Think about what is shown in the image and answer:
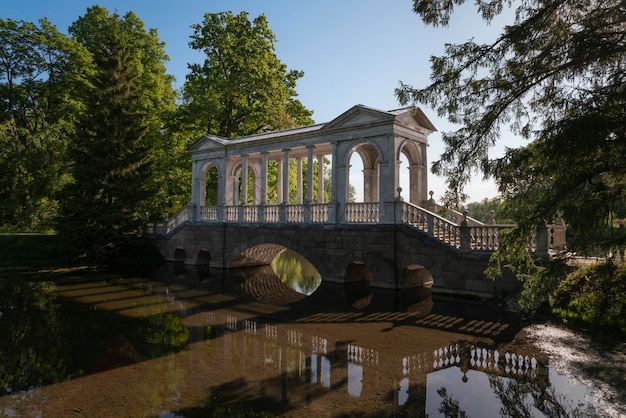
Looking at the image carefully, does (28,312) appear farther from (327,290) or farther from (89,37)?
(89,37)

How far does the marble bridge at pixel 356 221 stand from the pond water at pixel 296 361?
1.47 m

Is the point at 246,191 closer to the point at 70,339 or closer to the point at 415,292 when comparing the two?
the point at 415,292

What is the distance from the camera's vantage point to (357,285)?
1423 centimetres

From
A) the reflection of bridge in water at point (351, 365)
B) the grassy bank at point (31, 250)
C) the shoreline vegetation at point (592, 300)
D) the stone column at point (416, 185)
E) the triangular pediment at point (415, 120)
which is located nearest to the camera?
the reflection of bridge in water at point (351, 365)

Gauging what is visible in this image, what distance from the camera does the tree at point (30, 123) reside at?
24.4 meters

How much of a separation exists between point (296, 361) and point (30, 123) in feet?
93.7

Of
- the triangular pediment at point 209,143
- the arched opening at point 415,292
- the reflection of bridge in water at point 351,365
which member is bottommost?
the reflection of bridge in water at point 351,365

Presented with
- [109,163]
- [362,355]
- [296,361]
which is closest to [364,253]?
[362,355]

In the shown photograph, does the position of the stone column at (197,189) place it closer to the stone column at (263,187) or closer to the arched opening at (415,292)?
the stone column at (263,187)

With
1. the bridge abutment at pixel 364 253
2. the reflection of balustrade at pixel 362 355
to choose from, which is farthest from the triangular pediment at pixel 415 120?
the reflection of balustrade at pixel 362 355

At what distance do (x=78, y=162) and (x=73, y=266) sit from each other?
16.6 ft

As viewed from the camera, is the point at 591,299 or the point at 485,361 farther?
the point at 591,299

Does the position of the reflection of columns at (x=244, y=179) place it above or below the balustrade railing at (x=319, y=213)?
above

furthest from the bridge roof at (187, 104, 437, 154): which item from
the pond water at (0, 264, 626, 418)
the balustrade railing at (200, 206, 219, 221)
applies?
the pond water at (0, 264, 626, 418)
